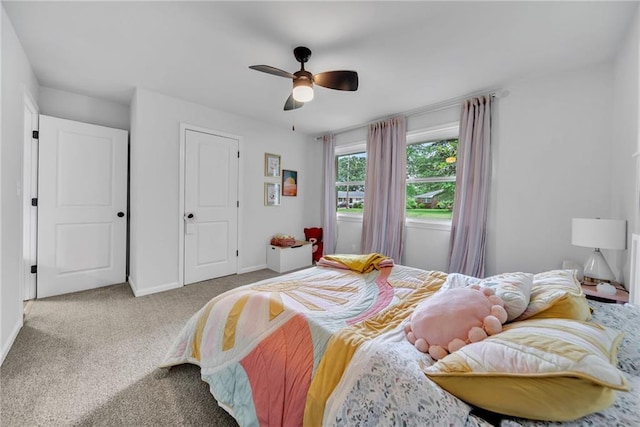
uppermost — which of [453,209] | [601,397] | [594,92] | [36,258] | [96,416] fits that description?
[594,92]

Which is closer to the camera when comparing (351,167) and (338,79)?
(338,79)

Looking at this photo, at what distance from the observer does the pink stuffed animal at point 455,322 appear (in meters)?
0.97

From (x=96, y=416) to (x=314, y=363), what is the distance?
4.15 feet

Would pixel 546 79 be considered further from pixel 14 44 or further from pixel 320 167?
pixel 14 44

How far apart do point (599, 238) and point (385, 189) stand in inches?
88.6

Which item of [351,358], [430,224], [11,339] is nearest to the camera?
[351,358]

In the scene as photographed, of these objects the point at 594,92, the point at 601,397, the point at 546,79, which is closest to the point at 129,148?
the point at 601,397

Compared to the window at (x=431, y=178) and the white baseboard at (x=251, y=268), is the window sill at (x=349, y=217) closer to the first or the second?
the window at (x=431, y=178)

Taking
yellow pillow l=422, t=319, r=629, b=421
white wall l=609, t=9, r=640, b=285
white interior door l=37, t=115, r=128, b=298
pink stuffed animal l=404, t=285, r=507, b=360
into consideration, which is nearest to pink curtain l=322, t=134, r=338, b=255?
white interior door l=37, t=115, r=128, b=298

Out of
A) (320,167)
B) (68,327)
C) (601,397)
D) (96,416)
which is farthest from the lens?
(320,167)

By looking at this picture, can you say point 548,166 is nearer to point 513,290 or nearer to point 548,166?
point 548,166

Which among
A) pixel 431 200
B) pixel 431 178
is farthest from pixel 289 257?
pixel 431 178

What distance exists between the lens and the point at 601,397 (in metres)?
0.64

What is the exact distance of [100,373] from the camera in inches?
66.5
